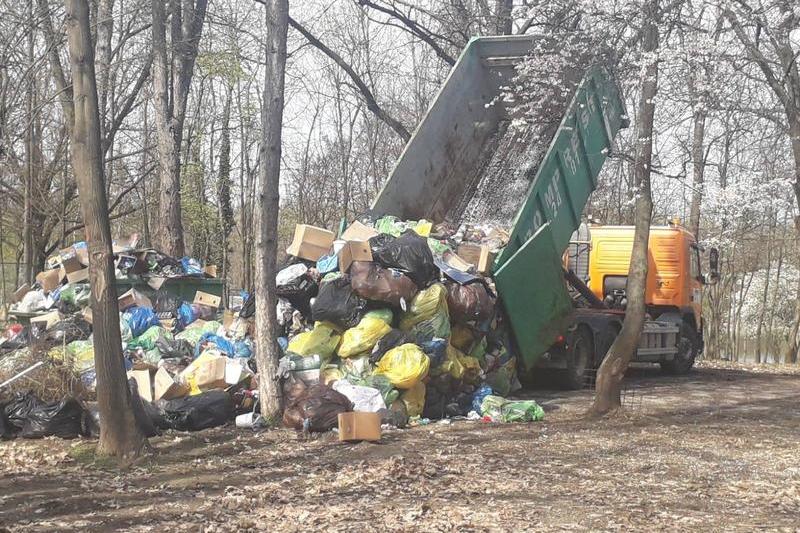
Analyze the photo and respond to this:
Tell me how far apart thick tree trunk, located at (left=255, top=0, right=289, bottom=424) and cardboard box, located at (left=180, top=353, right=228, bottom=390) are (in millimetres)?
463

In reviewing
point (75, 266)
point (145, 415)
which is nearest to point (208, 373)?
point (145, 415)

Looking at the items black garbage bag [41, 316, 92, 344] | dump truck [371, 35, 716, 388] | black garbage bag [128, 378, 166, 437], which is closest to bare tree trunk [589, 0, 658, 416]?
dump truck [371, 35, 716, 388]

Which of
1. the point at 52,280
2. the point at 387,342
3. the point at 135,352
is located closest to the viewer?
the point at 387,342

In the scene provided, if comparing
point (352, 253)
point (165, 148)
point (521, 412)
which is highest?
point (165, 148)

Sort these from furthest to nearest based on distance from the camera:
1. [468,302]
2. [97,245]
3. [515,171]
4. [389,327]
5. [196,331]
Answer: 1. [515,171]
2. [196,331]
3. [468,302]
4. [389,327]
5. [97,245]

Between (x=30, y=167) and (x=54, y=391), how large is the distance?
10411 millimetres

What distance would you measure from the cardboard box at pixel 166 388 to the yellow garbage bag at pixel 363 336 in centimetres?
151

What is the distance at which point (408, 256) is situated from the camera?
7828 millimetres

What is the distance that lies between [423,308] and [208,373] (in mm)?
2107

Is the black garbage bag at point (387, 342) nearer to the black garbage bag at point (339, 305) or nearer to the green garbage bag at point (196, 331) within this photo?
the black garbage bag at point (339, 305)

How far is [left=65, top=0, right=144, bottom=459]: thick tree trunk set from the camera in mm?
5938

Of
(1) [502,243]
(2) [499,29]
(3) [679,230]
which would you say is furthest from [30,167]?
(3) [679,230]

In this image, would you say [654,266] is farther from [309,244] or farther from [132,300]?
[132,300]

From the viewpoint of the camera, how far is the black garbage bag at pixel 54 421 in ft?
22.2
